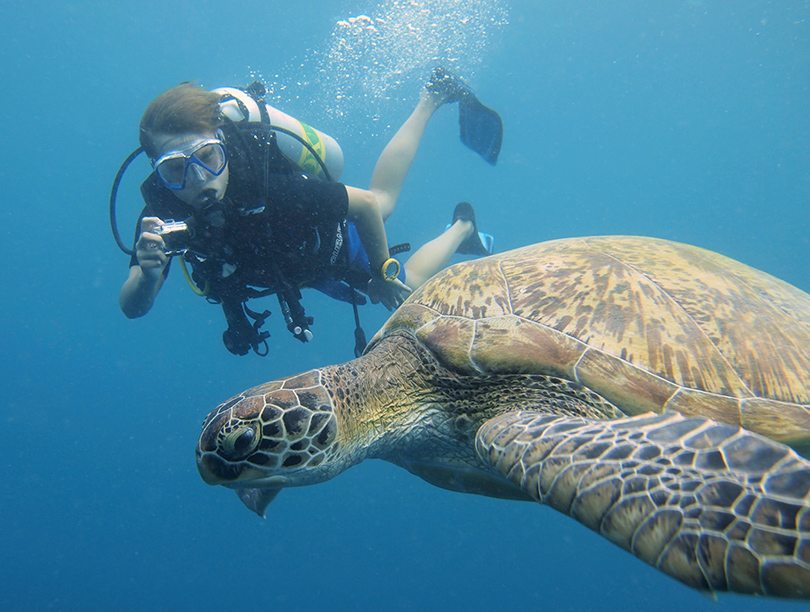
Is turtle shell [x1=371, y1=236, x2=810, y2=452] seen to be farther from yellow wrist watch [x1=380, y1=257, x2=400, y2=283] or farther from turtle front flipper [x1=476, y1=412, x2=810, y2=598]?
yellow wrist watch [x1=380, y1=257, x2=400, y2=283]

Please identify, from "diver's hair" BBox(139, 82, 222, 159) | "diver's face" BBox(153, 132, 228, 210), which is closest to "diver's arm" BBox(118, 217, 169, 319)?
"diver's face" BBox(153, 132, 228, 210)

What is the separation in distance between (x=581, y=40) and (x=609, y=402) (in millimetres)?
52237

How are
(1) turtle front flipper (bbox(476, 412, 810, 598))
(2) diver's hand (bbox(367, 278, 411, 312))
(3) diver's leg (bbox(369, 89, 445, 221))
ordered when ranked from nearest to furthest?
(1) turtle front flipper (bbox(476, 412, 810, 598)), (2) diver's hand (bbox(367, 278, 411, 312)), (3) diver's leg (bbox(369, 89, 445, 221))

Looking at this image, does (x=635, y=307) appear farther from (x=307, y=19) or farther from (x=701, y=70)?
(x=701, y=70)

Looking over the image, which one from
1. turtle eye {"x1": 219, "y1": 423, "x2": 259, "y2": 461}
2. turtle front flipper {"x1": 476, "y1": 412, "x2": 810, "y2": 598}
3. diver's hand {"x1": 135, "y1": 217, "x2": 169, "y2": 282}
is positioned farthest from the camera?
diver's hand {"x1": 135, "y1": 217, "x2": 169, "y2": 282}

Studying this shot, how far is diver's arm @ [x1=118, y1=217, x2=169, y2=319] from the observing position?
293cm

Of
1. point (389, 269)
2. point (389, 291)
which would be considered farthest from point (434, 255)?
point (389, 269)

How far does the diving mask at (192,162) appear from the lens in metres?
2.91

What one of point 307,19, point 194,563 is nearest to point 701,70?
point 307,19

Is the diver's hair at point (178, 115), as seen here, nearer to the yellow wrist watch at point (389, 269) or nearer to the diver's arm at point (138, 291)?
the diver's arm at point (138, 291)

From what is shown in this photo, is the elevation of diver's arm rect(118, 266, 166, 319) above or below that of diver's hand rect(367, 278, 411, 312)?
below

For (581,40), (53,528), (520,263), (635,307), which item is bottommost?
(53,528)

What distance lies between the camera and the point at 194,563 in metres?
19.2

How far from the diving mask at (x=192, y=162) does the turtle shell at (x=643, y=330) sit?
197cm
